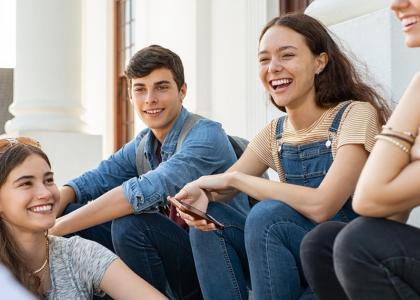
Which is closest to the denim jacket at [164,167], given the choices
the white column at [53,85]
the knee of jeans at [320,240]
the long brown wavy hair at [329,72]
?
the long brown wavy hair at [329,72]

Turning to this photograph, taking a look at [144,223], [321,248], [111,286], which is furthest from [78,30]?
[321,248]

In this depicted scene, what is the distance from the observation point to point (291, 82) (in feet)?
9.79

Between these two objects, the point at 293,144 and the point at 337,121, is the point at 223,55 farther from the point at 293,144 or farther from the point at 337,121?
the point at 337,121

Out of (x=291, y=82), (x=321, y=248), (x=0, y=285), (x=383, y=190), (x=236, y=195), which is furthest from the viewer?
(x=236, y=195)

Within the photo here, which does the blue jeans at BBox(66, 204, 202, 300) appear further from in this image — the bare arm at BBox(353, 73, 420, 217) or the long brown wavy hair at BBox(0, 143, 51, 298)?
the bare arm at BBox(353, 73, 420, 217)

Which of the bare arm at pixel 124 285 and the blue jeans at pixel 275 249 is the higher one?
the blue jeans at pixel 275 249

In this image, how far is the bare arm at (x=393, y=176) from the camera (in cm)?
218

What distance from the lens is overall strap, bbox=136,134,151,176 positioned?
149 inches

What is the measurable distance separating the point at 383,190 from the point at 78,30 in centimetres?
546

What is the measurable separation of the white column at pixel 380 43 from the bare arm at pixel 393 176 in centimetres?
107

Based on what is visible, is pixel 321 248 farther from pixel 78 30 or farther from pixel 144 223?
pixel 78 30

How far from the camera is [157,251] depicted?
3320 mm

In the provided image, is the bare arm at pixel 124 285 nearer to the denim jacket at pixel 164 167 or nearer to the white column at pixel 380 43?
the denim jacket at pixel 164 167

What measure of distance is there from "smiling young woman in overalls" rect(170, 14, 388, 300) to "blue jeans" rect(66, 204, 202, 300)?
298 mm
